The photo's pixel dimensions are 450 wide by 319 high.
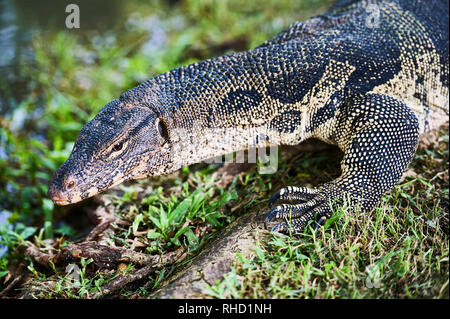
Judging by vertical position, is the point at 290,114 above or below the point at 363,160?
above

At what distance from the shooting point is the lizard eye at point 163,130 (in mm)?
3545

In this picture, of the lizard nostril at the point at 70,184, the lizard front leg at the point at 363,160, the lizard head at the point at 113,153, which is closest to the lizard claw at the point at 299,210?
the lizard front leg at the point at 363,160

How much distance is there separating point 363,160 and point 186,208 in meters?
1.58

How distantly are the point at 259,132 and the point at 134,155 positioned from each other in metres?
1.11

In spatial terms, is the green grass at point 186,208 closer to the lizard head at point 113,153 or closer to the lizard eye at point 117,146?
the lizard head at point 113,153

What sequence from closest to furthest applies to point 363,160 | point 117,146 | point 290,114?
point 117,146, point 363,160, point 290,114

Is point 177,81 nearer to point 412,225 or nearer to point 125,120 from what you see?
point 125,120

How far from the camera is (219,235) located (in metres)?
3.55

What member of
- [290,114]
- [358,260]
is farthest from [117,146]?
[358,260]

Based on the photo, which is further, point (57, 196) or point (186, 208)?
point (186, 208)

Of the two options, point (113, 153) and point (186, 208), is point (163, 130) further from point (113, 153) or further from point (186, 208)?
point (186, 208)

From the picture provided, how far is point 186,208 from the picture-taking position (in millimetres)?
3889

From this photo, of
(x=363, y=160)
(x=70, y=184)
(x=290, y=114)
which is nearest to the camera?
(x=70, y=184)
